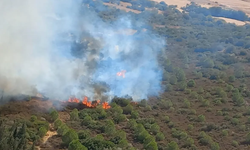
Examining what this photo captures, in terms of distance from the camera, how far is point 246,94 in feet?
166

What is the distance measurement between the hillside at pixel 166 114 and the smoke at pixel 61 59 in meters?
1.53

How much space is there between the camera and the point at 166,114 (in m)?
41.5

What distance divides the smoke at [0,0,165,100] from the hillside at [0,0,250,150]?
1.53m

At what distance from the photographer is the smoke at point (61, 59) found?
129ft

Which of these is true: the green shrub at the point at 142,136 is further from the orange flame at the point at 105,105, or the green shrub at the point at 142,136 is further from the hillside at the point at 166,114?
the orange flame at the point at 105,105

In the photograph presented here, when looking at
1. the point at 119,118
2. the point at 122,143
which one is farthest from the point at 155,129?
the point at 122,143

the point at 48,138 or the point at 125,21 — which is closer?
the point at 48,138

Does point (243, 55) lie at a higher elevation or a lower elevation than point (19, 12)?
lower

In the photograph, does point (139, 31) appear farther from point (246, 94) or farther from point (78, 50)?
point (246, 94)

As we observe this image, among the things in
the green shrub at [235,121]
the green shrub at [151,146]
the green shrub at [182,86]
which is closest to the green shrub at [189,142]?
the green shrub at [151,146]

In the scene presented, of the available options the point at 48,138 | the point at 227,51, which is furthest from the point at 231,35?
the point at 48,138

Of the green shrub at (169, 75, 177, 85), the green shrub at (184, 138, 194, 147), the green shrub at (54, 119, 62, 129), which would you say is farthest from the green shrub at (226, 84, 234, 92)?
the green shrub at (54, 119, 62, 129)

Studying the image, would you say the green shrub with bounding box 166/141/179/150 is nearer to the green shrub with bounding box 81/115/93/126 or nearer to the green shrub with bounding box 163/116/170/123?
the green shrub with bounding box 163/116/170/123

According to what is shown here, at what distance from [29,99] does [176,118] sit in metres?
16.9
